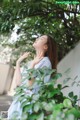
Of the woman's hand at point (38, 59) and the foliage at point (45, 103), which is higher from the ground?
the woman's hand at point (38, 59)

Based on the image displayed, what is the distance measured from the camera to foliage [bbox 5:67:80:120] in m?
0.91

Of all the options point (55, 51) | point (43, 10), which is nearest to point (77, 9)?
point (43, 10)

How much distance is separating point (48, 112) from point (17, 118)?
154 mm

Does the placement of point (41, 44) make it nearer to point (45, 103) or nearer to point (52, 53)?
point (52, 53)

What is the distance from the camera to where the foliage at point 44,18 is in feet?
15.2

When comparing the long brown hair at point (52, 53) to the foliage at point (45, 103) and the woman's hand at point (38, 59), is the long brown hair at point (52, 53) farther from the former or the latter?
the foliage at point (45, 103)

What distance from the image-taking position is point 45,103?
1.02 meters

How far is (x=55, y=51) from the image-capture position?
2.00 metres

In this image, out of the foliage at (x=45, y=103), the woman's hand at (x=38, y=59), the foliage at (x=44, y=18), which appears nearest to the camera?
the foliage at (x=45, y=103)

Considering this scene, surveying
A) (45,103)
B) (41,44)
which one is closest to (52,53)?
(41,44)

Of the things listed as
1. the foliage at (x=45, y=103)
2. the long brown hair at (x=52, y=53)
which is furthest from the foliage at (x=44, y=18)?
the foliage at (x=45, y=103)

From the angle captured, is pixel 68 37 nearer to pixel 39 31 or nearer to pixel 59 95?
pixel 39 31

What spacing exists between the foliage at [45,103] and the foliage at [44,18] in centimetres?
350

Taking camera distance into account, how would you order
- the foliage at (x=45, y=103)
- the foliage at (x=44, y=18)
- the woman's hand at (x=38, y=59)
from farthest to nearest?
the foliage at (x=44, y=18), the woman's hand at (x=38, y=59), the foliage at (x=45, y=103)
